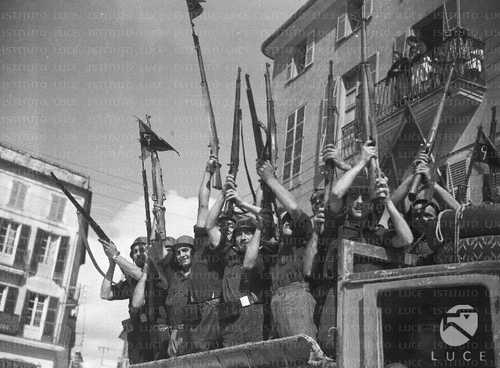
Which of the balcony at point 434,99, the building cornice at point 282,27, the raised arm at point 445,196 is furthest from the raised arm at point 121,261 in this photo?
the building cornice at point 282,27

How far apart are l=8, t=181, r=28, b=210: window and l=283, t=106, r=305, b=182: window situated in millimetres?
17759

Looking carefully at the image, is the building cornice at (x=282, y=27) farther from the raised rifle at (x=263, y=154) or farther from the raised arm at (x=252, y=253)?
the raised arm at (x=252, y=253)

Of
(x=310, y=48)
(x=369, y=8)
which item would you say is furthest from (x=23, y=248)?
(x=369, y=8)

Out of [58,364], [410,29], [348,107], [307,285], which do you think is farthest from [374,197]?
[58,364]

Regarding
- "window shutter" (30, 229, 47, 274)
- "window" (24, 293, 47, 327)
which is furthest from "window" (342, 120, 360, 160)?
"window" (24, 293, 47, 327)

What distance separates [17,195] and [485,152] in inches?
1010

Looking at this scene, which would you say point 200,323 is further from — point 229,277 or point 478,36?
point 478,36

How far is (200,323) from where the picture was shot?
168 inches

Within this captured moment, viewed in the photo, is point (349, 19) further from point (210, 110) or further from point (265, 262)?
point (265, 262)

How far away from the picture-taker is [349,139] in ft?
38.4

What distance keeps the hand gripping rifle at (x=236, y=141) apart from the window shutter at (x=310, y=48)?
8.40 metres

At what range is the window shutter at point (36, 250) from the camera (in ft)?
88.8

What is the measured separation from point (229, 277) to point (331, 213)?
96cm

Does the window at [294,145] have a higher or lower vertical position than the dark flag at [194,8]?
higher
